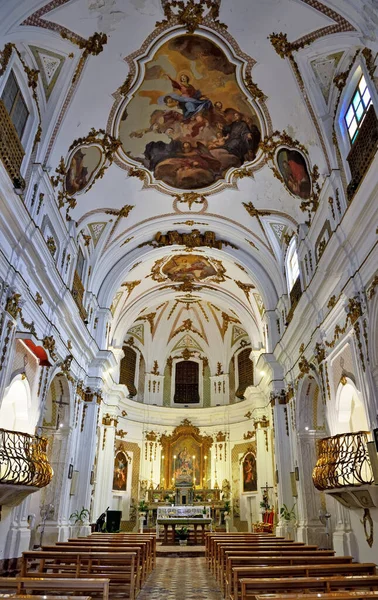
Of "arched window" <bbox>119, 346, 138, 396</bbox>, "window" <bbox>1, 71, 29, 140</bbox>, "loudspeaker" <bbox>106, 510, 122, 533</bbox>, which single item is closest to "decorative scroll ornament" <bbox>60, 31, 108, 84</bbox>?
"window" <bbox>1, 71, 29, 140</bbox>

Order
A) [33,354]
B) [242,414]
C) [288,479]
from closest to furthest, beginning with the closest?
[33,354], [288,479], [242,414]

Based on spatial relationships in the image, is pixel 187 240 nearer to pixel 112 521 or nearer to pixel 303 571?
pixel 112 521

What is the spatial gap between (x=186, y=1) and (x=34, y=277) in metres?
6.43

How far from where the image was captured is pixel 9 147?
9055mm

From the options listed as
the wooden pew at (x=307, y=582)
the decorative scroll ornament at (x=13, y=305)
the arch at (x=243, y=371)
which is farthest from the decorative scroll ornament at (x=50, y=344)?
the arch at (x=243, y=371)

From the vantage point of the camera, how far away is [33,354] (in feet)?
34.3

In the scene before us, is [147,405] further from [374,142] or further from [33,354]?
[374,142]

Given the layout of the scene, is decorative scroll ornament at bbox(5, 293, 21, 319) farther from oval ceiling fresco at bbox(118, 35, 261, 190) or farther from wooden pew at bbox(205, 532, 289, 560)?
wooden pew at bbox(205, 532, 289, 560)

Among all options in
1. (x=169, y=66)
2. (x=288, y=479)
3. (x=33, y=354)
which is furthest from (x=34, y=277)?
(x=288, y=479)

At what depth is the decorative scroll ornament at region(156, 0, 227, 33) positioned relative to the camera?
9.51 m

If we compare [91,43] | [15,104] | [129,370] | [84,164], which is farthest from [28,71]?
[129,370]

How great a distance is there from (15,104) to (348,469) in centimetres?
930

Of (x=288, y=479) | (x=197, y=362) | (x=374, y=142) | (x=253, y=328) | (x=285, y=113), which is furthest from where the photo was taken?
(x=197, y=362)

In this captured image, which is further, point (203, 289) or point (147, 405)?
point (147, 405)
